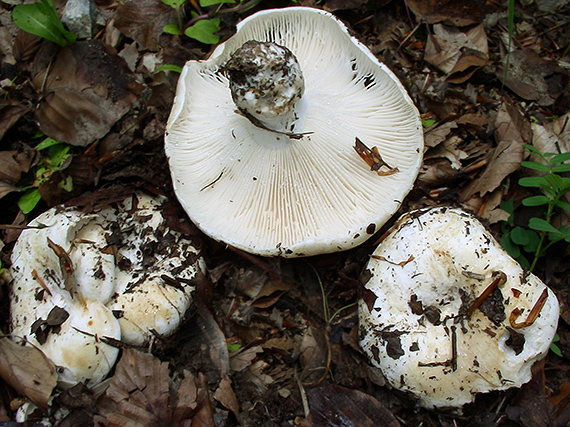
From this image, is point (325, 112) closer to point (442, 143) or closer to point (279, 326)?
point (442, 143)

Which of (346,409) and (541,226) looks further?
(541,226)

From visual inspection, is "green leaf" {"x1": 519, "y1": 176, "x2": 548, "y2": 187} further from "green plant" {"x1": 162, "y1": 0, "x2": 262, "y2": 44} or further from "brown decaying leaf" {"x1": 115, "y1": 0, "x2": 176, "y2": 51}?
"brown decaying leaf" {"x1": 115, "y1": 0, "x2": 176, "y2": 51}

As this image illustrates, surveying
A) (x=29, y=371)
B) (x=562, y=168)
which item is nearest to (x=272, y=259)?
(x=29, y=371)

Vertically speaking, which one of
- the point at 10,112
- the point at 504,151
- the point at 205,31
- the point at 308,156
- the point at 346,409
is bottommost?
the point at 346,409

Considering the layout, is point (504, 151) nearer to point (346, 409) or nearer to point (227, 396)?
point (346, 409)

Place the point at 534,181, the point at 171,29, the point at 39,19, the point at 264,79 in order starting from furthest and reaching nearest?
the point at 171,29, the point at 39,19, the point at 534,181, the point at 264,79

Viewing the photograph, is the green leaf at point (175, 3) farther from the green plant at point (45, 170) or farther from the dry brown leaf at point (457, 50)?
the dry brown leaf at point (457, 50)
